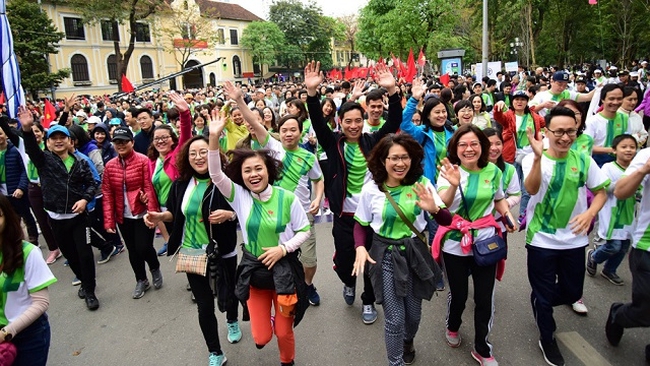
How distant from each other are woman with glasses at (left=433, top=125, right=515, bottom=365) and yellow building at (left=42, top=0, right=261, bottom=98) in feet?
123

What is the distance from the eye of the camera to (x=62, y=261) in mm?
6113

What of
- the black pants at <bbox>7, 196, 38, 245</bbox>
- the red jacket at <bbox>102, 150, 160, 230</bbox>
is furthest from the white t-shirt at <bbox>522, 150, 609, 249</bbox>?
the black pants at <bbox>7, 196, 38, 245</bbox>

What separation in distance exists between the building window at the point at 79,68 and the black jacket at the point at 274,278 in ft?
143

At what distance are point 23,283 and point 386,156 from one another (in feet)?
7.83

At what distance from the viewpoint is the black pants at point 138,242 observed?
15.5 feet

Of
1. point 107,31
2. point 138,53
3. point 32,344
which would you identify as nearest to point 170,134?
point 32,344

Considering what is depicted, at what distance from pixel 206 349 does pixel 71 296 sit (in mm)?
2340

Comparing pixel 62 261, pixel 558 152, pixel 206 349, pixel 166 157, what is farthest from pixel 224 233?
pixel 62 261

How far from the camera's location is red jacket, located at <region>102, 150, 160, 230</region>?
4.64 m

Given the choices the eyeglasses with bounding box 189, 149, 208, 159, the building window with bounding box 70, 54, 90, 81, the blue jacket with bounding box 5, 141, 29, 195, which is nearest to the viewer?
the eyeglasses with bounding box 189, 149, 208, 159

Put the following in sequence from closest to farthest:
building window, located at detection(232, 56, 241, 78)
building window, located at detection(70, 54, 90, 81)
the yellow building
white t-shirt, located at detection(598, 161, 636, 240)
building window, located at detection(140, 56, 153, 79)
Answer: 1. white t-shirt, located at detection(598, 161, 636, 240)
2. the yellow building
3. building window, located at detection(70, 54, 90, 81)
4. building window, located at detection(140, 56, 153, 79)
5. building window, located at detection(232, 56, 241, 78)

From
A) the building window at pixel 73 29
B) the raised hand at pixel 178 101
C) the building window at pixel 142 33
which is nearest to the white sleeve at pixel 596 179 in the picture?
the raised hand at pixel 178 101

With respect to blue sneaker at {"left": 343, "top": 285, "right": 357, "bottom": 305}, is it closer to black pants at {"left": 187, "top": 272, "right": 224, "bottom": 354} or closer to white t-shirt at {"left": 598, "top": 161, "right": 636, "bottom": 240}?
black pants at {"left": 187, "top": 272, "right": 224, "bottom": 354}

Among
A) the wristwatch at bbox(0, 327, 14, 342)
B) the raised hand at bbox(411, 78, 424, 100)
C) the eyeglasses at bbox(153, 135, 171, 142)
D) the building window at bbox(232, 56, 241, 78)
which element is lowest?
the wristwatch at bbox(0, 327, 14, 342)
